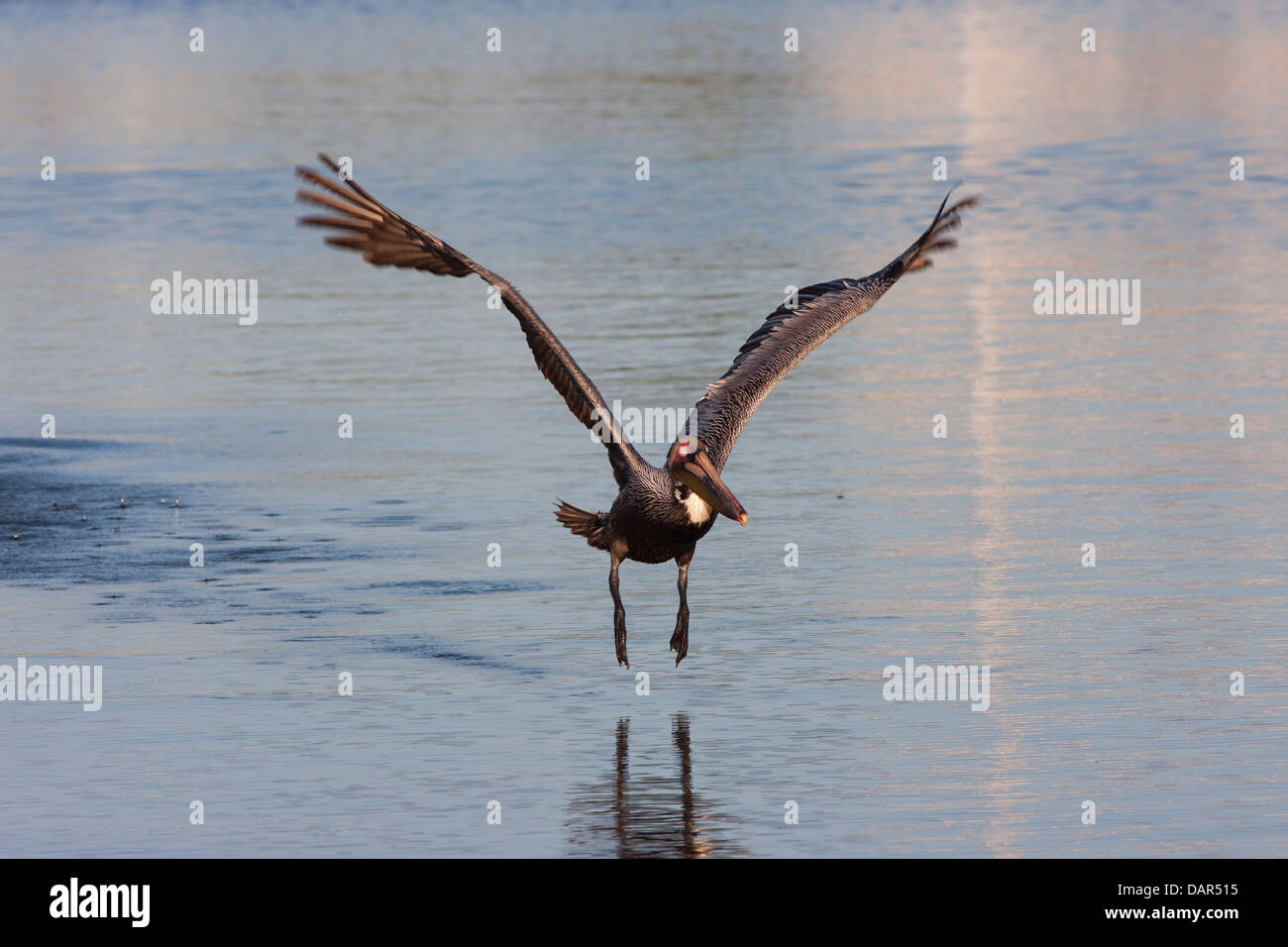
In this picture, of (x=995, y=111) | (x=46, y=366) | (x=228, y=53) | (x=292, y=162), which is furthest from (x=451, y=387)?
(x=228, y=53)

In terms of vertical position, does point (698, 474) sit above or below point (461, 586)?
above

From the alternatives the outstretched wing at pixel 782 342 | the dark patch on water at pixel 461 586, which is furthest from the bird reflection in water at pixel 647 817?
the dark patch on water at pixel 461 586

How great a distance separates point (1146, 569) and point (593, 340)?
707cm

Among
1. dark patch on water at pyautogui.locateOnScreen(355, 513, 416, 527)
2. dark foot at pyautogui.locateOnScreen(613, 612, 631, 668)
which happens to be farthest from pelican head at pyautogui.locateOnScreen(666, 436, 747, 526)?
dark patch on water at pyautogui.locateOnScreen(355, 513, 416, 527)

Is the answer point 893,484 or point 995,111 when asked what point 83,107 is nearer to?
point 995,111

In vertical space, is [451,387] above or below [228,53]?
below

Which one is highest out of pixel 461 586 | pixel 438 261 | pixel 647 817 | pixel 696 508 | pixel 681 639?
pixel 438 261

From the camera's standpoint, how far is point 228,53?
1875 inches

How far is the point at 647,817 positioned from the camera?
8.33 metres

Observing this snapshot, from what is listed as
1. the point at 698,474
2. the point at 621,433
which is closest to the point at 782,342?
the point at 621,433

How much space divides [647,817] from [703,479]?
1.95m

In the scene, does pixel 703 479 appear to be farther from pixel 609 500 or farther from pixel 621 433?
pixel 609 500

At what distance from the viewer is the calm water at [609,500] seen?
8.56 m

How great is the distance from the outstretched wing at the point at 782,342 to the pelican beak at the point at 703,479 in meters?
0.58
